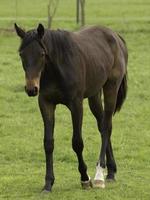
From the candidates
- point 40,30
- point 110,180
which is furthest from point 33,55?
point 110,180

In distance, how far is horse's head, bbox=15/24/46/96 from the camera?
711cm

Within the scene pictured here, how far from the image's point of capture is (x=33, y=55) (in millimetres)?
7168

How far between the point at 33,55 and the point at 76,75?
0.77 meters

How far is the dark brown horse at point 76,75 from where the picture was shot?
23.7 ft

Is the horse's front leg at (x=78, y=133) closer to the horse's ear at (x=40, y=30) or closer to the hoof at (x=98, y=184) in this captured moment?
the hoof at (x=98, y=184)

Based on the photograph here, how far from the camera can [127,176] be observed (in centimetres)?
892

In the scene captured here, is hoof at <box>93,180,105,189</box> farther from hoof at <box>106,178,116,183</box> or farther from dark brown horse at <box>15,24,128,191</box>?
hoof at <box>106,178,116,183</box>

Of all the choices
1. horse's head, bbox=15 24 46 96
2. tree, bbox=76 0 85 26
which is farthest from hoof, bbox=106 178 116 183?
tree, bbox=76 0 85 26

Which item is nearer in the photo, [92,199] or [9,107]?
[92,199]

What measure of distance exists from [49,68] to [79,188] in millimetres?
1557

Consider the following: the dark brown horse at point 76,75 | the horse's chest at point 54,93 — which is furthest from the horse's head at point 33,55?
the horse's chest at point 54,93

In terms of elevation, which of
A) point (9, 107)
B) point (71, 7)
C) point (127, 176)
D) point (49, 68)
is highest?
point (49, 68)

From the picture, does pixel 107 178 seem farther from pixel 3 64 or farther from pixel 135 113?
pixel 3 64

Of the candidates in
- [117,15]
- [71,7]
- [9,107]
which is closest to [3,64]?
[9,107]
